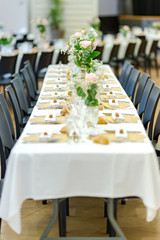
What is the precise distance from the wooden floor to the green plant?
Result: 1229cm

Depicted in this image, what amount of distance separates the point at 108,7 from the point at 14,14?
389cm

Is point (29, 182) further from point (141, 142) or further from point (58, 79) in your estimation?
point (58, 79)

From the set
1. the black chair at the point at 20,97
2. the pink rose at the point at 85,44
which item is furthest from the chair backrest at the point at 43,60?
the pink rose at the point at 85,44

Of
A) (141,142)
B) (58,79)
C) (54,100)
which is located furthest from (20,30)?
(141,142)

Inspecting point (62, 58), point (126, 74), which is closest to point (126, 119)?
point (126, 74)

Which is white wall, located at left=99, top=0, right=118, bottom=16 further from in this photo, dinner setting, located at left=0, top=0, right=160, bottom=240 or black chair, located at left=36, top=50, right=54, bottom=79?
dinner setting, located at left=0, top=0, right=160, bottom=240

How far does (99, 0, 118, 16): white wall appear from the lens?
16.7m

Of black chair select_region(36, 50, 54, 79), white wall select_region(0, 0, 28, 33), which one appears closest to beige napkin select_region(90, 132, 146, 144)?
black chair select_region(36, 50, 54, 79)

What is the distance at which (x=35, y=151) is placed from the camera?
2.78 m

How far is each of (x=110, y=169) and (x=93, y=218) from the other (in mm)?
1004

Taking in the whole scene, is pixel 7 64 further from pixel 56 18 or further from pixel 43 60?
pixel 56 18

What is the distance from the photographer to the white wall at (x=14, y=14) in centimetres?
1490

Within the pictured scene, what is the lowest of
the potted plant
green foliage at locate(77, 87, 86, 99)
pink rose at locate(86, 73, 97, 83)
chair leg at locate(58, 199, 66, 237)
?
the potted plant

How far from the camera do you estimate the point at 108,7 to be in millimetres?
16812
